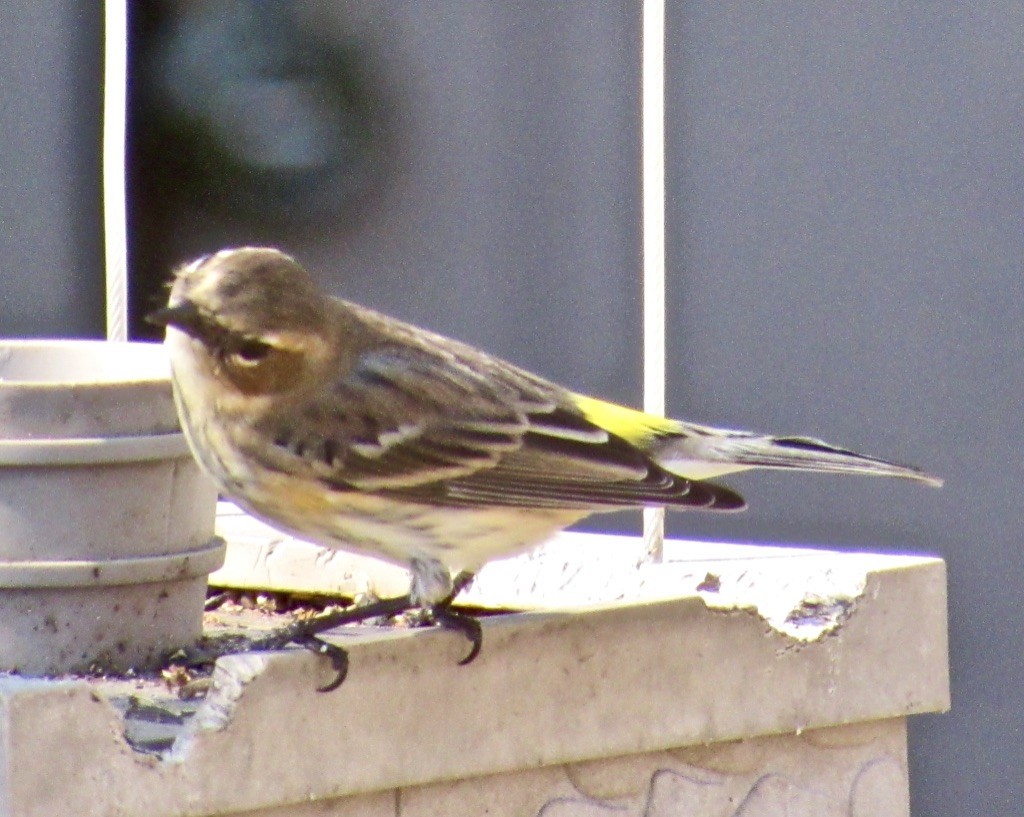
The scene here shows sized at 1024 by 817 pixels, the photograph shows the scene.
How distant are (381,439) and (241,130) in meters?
2.53

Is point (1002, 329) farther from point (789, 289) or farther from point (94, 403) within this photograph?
point (94, 403)

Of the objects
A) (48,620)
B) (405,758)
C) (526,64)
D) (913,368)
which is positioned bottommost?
(405,758)

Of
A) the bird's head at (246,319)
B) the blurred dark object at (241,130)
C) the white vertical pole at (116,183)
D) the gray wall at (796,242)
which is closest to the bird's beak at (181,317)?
the bird's head at (246,319)

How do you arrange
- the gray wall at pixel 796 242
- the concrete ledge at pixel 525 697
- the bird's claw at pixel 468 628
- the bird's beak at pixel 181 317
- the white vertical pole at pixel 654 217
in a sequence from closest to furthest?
the concrete ledge at pixel 525 697, the bird's claw at pixel 468 628, the bird's beak at pixel 181 317, the white vertical pole at pixel 654 217, the gray wall at pixel 796 242

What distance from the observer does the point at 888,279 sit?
14.9 feet

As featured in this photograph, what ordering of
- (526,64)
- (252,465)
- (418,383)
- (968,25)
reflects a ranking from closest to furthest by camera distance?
(252,465) → (418,383) → (968,25) → (526,64)

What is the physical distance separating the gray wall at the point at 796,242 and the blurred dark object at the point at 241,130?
169 millimetres

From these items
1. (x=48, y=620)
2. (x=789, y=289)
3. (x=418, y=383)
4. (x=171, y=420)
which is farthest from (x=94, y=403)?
(x=789, y=289)

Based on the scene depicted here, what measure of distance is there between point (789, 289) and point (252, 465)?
2272mm

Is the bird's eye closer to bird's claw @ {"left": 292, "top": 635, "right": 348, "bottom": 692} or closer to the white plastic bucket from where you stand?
the white plastic bucket

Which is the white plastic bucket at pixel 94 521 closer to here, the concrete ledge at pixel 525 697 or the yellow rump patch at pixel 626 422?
the concrete ledge at pixel 525 697

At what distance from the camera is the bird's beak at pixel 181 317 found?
2441 millimetres

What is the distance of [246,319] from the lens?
2.55 m

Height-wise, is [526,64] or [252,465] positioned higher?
[526,64]
